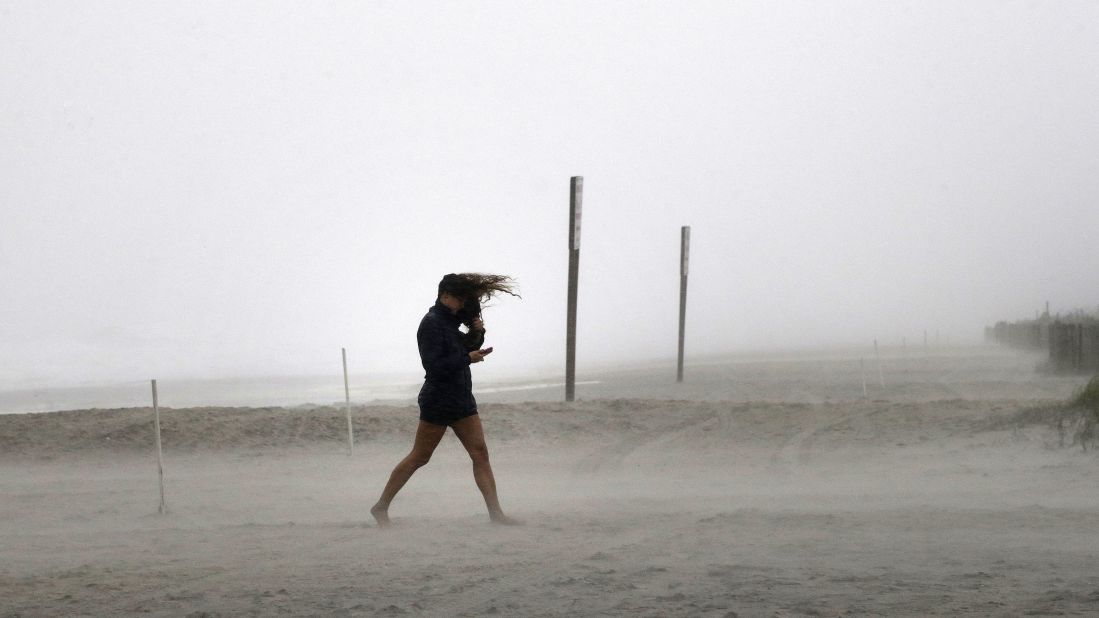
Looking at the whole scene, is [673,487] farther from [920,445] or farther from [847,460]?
[920,445]

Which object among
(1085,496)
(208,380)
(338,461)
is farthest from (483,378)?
(1085,496)

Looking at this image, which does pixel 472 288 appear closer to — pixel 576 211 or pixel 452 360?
pixel 452 360

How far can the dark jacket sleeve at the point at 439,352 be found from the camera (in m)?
9.46

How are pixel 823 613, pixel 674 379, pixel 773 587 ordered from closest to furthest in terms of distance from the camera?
pixel 823 613, pixel 773 587, pixel 674 379

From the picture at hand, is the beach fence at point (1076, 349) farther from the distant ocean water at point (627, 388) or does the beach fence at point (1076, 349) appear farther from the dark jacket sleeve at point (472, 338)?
the dark jacket sleeve at point (472, 338)

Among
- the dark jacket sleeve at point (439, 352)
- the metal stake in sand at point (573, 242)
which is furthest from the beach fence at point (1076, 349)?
the dark jacket sleeve at point (439, 352)

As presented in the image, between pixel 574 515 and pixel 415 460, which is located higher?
pixel 415 460

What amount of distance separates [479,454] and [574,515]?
1.65 meters

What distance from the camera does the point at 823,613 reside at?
6.50m

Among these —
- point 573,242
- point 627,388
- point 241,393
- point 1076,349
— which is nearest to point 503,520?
point 573,242

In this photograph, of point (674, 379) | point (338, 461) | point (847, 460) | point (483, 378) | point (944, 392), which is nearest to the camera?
point (847, 460)

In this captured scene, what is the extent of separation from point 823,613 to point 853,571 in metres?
1.23

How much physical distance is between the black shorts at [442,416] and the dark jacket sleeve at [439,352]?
11.4 inches

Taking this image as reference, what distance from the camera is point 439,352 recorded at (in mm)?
9492
